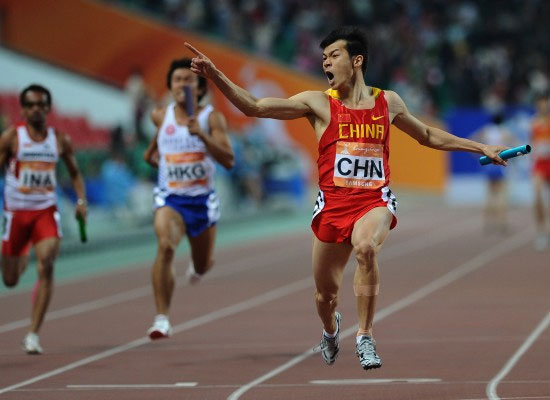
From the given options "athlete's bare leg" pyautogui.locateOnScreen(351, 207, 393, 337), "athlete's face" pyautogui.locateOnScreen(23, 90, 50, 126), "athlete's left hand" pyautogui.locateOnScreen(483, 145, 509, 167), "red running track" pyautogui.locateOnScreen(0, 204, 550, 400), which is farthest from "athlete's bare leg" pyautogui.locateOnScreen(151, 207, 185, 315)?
"athlete's left hand" pyautogui.locateOnScreen(483, 145, 509, 167)

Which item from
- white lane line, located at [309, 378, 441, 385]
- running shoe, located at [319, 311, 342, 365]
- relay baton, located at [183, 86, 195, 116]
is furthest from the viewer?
relay baton, located at [183, 86, 195, 116]

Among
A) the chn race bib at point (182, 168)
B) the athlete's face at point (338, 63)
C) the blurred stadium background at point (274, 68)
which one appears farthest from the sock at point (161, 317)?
the blurred stadium background at point (274, 68)

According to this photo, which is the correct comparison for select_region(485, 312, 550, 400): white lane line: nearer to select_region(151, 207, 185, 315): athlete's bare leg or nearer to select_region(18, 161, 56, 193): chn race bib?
select_region(151, 207, 185, 315): athlete's bare leg

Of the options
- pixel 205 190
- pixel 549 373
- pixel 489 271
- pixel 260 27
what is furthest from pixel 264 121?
pixel 549 373

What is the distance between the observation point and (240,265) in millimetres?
20375

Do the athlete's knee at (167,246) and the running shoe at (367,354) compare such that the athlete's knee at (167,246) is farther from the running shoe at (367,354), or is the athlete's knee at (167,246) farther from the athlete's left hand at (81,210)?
the running shoe at (367,354)

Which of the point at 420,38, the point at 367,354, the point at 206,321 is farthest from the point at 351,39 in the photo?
the point at 420,38

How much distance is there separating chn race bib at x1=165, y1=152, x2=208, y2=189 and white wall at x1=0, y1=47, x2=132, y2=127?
14.7 m

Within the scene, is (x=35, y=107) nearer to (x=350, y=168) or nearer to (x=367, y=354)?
(x=350, y=168)

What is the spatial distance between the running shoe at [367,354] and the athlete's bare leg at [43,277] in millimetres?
3666

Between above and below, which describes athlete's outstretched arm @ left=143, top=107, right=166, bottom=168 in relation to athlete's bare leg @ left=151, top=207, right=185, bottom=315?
above

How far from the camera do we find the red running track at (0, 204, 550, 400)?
30.8 feet

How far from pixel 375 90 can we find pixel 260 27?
27.8 meters

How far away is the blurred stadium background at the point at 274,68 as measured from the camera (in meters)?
28.9
